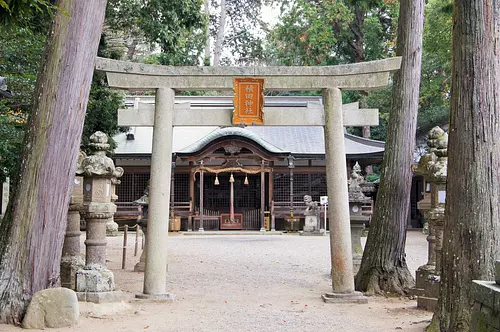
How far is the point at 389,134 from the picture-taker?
853cm

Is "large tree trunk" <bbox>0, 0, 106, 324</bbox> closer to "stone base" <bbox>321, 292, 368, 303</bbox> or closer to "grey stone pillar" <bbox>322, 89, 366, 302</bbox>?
"grey stone pillar" <bbox>322, 89, 366, 302</bbox>

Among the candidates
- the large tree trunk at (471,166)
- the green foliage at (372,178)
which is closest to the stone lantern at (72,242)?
the large tree trunk at (471,166)

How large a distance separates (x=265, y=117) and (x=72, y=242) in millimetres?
3354

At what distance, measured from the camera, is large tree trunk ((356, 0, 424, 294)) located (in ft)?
26.8

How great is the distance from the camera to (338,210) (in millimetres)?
7598

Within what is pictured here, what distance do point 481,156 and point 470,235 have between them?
670 mm

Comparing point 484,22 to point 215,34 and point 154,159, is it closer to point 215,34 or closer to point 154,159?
point 154,159

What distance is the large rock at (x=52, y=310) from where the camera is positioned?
18.0ft

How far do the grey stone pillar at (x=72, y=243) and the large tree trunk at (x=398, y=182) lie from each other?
4205 millimetres

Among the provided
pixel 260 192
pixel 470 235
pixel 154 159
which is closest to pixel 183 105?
pixel 154 159

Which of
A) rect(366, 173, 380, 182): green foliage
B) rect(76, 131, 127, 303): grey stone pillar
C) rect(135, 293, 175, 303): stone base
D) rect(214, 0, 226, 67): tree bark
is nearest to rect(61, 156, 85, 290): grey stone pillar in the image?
rect(76, 131, 127, 303): grey stone pillar

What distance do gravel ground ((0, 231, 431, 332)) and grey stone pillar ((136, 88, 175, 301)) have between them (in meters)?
0.29

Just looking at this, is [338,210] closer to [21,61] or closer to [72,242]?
[72,242]

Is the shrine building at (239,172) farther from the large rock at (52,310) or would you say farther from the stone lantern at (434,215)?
the large rock at (52,310)
